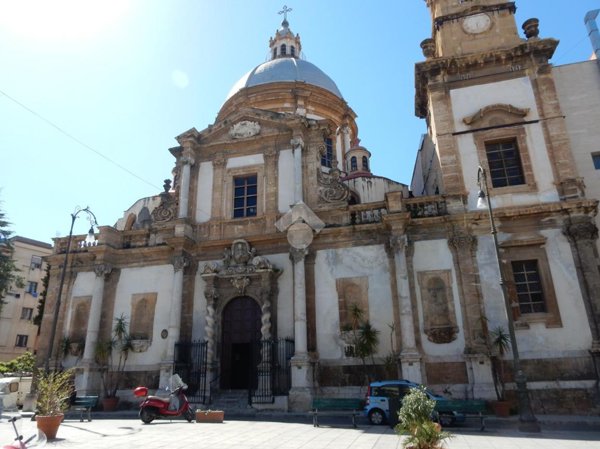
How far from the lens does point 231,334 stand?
1803cm

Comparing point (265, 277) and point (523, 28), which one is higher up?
point (523, 28)

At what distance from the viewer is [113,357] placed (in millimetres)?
18516

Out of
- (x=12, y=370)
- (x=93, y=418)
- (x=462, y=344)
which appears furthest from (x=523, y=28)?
(x=12, y=370)

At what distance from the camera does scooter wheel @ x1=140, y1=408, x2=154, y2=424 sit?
1284cm

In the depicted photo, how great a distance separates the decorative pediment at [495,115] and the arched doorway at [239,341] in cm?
1168

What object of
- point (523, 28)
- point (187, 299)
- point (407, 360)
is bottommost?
point (407, 360)

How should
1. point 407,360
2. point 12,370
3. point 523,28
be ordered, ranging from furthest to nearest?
point 12,370
point 523,28
point 407,360

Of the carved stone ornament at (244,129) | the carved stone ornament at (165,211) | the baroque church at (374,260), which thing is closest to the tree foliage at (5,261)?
the baroque church at (374,260)

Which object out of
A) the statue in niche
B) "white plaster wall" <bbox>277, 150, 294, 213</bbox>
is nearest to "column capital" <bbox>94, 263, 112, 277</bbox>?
"white plaster wall" <bbox>277, 150, 294, 213</bbox>

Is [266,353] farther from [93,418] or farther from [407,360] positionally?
[93,418]

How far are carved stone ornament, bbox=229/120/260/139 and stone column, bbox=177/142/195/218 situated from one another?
213 centimetres

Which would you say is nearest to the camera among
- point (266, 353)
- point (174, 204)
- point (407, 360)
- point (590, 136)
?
point (407, 360)

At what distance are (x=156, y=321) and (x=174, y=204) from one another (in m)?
5.48

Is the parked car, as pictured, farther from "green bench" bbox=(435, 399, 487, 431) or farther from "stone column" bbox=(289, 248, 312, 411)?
"stone column" bbox=(289, 248, 312, 411)
